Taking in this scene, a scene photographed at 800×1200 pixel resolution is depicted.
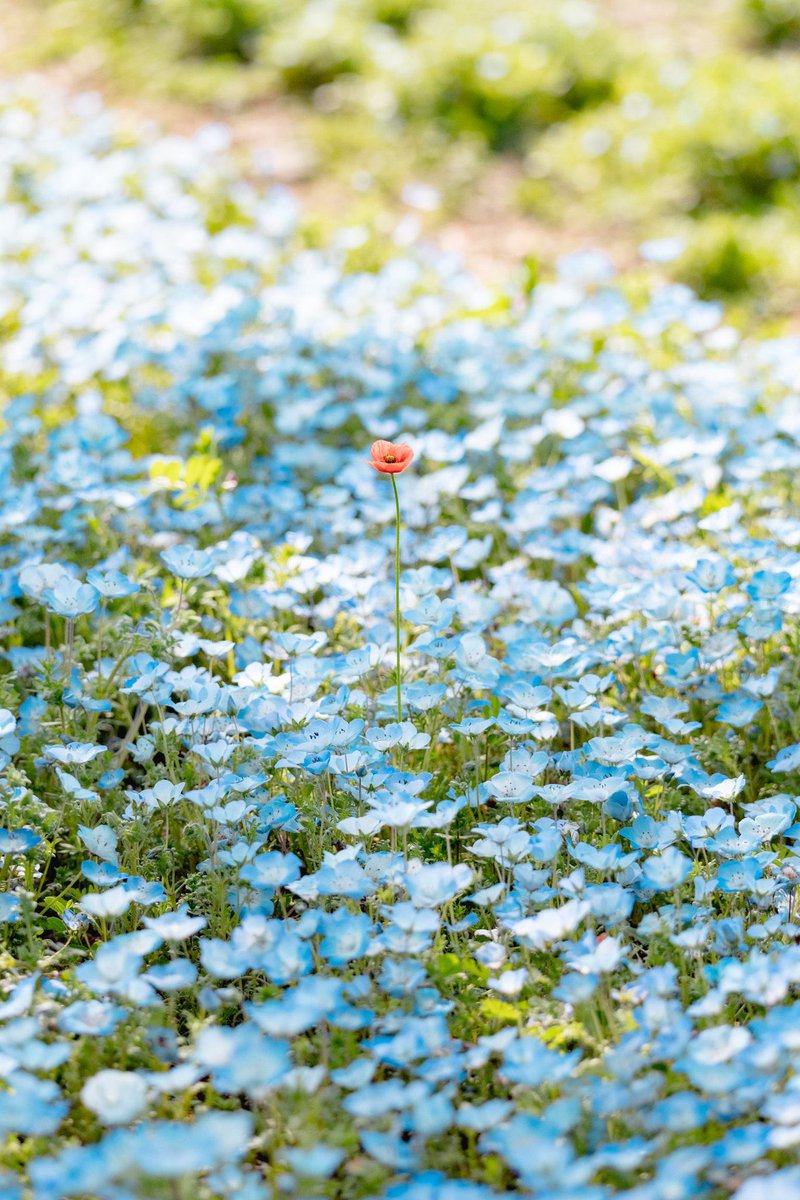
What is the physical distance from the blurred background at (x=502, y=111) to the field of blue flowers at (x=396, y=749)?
902 mm

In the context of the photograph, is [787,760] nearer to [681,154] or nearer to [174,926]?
[174,926]

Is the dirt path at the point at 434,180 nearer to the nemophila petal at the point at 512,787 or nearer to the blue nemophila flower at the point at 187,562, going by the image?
the blue nemophila flower at the point at 187,562

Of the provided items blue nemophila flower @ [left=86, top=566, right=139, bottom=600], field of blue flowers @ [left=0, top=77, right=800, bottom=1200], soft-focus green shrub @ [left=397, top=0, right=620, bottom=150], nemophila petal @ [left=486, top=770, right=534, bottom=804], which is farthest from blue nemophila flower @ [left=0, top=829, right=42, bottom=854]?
soft-focus green shrub @ [left=397, top=0, right=620, bottom=150]

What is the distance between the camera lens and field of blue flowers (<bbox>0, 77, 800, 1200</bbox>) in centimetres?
156

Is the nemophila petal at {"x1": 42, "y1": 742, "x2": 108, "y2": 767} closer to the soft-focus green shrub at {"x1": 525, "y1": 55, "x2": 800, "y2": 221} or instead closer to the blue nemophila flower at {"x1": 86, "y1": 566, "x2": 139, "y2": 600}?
the blue nemophila flower at {"x1": 86, "y1": 566, "x2": 139, "y2": 600}

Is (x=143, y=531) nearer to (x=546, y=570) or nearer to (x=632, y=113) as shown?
(x=546, y=570)

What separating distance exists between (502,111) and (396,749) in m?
4.28

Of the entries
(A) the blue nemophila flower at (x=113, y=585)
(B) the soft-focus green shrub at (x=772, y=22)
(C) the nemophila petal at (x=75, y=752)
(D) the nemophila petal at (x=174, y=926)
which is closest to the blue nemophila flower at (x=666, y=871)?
(D) the nemophila petal at (x=174, y=926)

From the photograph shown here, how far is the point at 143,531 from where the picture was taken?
302 centimetres

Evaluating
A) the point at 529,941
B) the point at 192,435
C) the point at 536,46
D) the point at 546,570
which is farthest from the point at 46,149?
the point at 529,941

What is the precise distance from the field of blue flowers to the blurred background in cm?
90

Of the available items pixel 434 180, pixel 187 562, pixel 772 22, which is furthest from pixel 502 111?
pixel 187 562

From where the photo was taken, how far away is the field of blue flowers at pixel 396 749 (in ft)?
5.10

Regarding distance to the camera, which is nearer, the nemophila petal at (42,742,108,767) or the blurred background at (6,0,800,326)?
the nemophila petal at (42,742,108,767)
